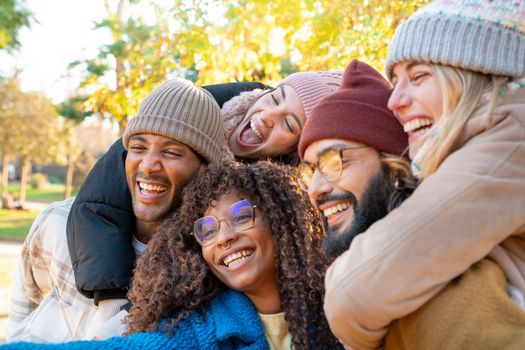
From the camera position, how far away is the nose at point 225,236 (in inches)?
115

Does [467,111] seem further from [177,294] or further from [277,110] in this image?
[277,110]

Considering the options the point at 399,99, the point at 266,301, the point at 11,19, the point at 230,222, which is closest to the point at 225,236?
A: the point at 230,222

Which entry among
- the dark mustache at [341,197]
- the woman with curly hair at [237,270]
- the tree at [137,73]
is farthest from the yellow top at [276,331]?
the tree at [137,73]

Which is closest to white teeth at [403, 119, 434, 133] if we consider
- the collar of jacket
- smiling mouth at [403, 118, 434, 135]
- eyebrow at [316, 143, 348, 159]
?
smiling mouth at [403, 118, 434, 135]

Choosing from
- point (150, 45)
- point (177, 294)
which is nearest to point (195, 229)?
point (177, 294)

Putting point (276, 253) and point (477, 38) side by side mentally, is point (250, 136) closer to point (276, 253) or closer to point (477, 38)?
point (276, 253)

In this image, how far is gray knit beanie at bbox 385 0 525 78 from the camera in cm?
205

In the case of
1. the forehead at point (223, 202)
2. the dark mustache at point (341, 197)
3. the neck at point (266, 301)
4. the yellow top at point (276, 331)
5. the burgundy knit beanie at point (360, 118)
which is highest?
the burgundy knit beanie at point (360, 118)

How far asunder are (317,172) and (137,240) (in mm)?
1662

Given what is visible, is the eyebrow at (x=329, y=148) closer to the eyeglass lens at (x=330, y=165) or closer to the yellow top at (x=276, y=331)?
the eyeglass lens at (x=330, y=165)

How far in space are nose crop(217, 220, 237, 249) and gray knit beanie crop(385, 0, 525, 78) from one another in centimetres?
126

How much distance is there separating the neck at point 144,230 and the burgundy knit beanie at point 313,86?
1.28 meters

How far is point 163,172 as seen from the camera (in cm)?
350

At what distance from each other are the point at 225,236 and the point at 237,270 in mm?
176
